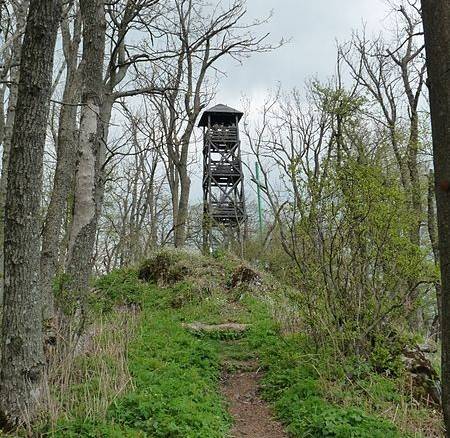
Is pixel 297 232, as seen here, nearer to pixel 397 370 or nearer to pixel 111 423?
pixel 397 370

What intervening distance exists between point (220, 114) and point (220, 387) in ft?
50.7

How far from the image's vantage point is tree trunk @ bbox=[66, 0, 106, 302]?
5621mm

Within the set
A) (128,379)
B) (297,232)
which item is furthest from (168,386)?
(297,232)

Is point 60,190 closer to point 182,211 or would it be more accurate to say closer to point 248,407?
point 248,407

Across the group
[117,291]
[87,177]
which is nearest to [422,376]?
[87,177]

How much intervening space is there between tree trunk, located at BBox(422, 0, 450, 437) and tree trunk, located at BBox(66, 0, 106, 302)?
14.1ft

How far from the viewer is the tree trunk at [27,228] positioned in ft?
12.3

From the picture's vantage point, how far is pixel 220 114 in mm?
20188

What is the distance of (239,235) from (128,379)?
11.4m

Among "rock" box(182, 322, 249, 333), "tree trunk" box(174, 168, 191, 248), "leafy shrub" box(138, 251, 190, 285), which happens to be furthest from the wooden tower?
"rock" box(182, 322, 249, 333)

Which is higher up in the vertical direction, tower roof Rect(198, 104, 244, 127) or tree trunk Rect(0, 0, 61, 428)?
tower roof Rect(198, 104, 244, 127)

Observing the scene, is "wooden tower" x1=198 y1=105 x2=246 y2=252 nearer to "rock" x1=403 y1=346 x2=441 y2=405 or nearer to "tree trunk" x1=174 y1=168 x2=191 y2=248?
"tree trunk" x1=174 y1=168 x2=191 y2=248

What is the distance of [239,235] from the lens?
1603cm

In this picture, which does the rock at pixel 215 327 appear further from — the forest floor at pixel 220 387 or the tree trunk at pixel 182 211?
the tree trunk at pixel 182 211
